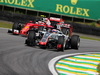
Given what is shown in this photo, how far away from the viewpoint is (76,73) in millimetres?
9695

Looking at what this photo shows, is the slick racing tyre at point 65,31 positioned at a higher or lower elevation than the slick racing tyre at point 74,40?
higher

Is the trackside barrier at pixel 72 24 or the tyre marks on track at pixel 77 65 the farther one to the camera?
the trackside barrier at pixel 72 24

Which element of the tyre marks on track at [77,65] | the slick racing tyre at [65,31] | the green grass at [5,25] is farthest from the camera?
the green grass at [5,25]

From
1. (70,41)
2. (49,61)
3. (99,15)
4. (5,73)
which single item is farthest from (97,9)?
(5,73)

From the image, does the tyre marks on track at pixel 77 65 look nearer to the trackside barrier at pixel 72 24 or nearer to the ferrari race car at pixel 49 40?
the ferrari race car at pixel 49 40

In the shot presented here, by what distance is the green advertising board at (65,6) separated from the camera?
26.8m

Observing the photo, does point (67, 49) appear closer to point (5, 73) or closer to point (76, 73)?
point (76, 73)

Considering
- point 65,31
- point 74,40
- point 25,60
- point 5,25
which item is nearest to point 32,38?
point 74,40

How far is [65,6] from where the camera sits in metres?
27.3

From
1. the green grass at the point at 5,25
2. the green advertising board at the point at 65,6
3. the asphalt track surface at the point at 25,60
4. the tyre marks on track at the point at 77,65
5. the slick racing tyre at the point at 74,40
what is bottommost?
the tyre marks on track at the point at 77,65


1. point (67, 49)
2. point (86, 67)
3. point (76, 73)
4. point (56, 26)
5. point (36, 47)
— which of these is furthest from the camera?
point (56, 26)

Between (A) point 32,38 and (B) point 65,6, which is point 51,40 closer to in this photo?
(A) point 32,38

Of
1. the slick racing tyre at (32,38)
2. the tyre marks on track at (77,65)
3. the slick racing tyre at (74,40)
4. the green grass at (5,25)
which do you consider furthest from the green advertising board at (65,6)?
the tyre marks on track at (77,65)

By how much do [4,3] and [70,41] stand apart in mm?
13908
